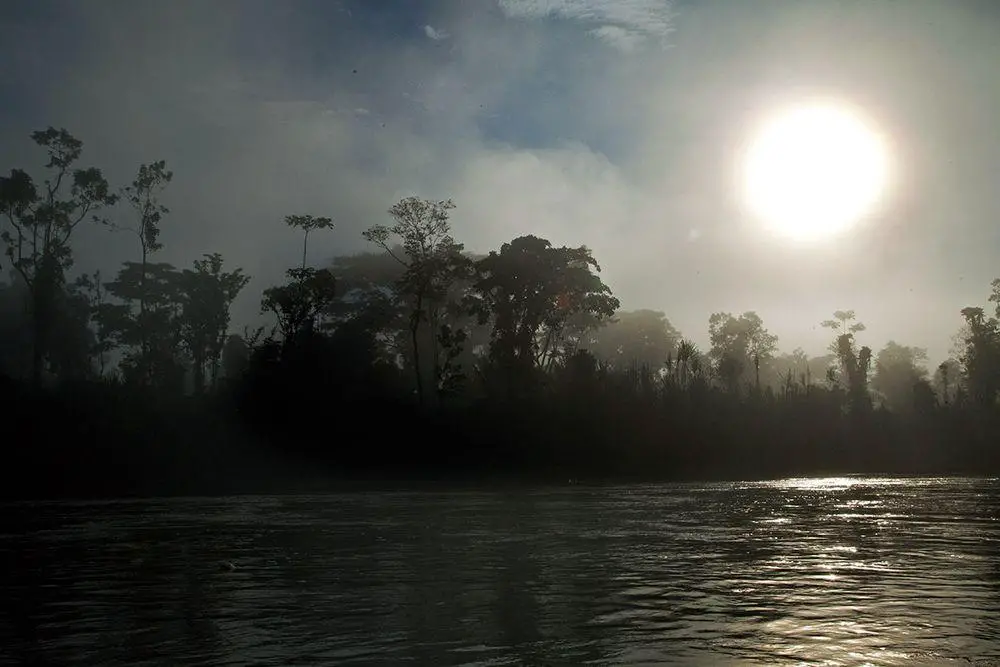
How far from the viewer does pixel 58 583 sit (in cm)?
1282

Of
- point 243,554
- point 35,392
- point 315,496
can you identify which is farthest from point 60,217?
point 243,554

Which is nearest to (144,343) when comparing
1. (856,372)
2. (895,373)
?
(856,372)

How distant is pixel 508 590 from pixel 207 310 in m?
61.6

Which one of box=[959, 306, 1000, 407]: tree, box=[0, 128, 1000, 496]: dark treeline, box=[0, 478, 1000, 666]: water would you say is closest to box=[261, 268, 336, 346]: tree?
box=[0, 128, 1000, 496]: dark treeline

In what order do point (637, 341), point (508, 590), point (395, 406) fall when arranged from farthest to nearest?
point (637, 341) → point (395, 406) → point (508, 590)

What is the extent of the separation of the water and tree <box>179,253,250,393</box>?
152ft

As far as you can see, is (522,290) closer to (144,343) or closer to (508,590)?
(144,343)

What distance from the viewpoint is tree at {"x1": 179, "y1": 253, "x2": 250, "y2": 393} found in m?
69.1

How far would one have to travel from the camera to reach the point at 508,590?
11.7 meters

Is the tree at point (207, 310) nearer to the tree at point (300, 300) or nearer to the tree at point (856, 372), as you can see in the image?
the tree at point (300, 300)

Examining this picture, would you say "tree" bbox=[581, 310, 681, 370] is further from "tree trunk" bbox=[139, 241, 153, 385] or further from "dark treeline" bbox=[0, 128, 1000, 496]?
"tree trunk" bbox=[139, 241, 153, 385]

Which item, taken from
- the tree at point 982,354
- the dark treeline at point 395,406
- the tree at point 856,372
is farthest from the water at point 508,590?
the tree at point 982,354

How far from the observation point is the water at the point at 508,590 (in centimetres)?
837

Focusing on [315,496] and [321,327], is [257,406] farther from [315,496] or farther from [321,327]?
[315,496]
